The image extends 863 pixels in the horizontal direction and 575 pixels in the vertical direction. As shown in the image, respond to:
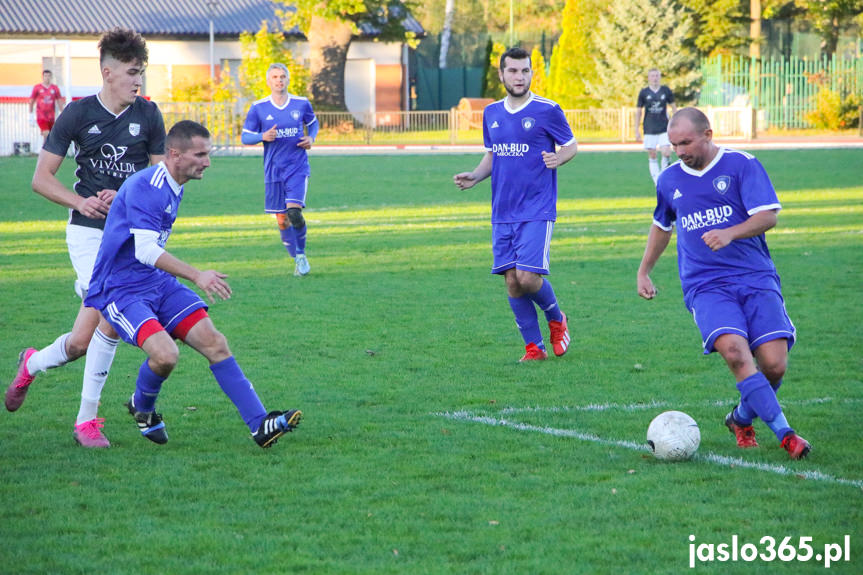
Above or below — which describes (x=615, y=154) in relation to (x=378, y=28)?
below

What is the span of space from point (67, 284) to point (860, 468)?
8.82 metres

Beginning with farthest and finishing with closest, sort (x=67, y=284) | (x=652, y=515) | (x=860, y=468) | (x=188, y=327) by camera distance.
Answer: (x=67, y=284) < (x=188, y=327) < (x=860, y=468) < (x=652, y=515)

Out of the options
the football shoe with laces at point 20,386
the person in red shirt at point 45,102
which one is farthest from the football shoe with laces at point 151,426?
the person in red shirt at point 45,102

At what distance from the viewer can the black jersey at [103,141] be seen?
654 centimetres

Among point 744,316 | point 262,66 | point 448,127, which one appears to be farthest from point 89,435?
point 262,66

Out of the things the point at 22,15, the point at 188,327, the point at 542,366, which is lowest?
the point at 542,366

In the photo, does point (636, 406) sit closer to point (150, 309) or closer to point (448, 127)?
point (150, 309)

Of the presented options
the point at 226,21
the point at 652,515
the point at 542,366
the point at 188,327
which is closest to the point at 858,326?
the point at 542,366

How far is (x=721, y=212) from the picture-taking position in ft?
19.3

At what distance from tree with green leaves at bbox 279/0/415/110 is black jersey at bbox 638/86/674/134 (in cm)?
2502

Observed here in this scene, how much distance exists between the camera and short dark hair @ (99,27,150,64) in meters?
6.35

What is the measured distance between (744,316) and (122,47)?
3.66 meters

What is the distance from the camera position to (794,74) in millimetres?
47000

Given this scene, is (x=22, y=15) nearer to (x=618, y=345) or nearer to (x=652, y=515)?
(x=618, y=345)
